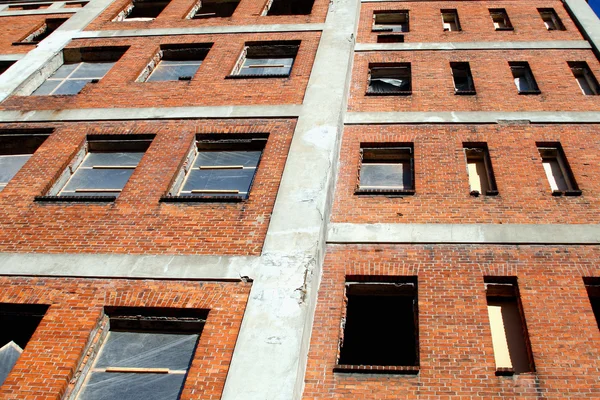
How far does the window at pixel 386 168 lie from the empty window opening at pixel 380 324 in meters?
2.03

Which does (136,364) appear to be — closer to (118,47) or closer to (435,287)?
(435,287)

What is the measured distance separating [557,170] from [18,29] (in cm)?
1601

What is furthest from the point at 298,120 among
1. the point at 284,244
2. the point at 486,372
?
the point at 486,372

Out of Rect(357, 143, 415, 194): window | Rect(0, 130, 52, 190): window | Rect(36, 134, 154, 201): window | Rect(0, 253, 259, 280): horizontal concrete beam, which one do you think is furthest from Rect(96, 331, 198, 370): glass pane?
Rect(0, 130, 52, 190): window

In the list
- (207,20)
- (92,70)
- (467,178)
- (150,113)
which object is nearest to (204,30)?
(207,20)

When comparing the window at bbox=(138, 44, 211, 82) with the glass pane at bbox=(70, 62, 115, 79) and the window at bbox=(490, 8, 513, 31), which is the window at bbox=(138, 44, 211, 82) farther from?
the window at bbox=(490, 8, 513, 31)

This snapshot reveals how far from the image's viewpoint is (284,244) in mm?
7277

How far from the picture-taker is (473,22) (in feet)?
44.9

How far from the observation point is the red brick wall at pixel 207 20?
13648 mm

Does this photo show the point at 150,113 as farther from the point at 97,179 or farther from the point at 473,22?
the point at 473,22

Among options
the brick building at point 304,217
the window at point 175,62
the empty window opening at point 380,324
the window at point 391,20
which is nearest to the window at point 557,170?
the brick building at point 304,217

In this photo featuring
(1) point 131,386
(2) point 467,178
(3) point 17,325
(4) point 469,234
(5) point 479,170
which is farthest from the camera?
(5) point 479,170

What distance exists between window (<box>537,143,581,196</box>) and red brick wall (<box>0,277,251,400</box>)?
18.6 feet

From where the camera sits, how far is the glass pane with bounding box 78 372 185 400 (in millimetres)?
6211
